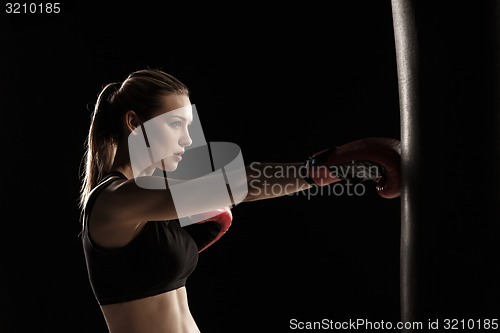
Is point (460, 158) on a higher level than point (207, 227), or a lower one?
higher

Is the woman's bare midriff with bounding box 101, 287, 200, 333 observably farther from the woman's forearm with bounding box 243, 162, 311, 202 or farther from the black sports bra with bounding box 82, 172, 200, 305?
the woman's forearm with bounding box 243, 162, 311, 202

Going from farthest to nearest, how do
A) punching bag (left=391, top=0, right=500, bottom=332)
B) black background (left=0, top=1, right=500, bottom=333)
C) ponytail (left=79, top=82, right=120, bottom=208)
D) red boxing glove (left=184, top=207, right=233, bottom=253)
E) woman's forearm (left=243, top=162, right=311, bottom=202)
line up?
1. black background (left=0, top=1, right=500, bottom=333)
2. red boxing glove (left=184, top=207, right=233, bottom=253)
3. ponytail (left=79, top=82, right=120, bottom=208)
4. woman's forearm (left=243, top=162, right=311, bottom=202)
5. punching bag (left=391, top=0, right=500, bottom=332)

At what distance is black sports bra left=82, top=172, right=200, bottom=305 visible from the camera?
1.06 meters

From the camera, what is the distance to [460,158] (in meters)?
0.71

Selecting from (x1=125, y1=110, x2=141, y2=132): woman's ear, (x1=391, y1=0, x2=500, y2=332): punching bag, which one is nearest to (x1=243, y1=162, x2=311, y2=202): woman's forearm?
(x1=391, y1=0, x2=500, y2=332): punching bag

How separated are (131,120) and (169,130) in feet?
0.27

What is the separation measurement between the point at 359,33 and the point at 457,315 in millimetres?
1924

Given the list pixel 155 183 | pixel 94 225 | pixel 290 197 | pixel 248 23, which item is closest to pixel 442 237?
pixel 155 183

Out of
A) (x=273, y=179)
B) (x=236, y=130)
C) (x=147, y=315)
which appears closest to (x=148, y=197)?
(x=273, y=179)

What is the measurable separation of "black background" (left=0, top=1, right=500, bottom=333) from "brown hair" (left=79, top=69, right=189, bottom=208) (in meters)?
1.32

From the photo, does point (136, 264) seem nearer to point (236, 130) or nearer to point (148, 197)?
point (148, 197)

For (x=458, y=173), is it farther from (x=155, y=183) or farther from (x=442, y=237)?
(x=155, y=183)

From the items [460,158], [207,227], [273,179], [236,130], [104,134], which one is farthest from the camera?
[236,130]

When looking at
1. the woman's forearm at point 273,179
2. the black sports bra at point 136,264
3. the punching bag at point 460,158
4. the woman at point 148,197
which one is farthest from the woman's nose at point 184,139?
the punching bag at point 460,158
